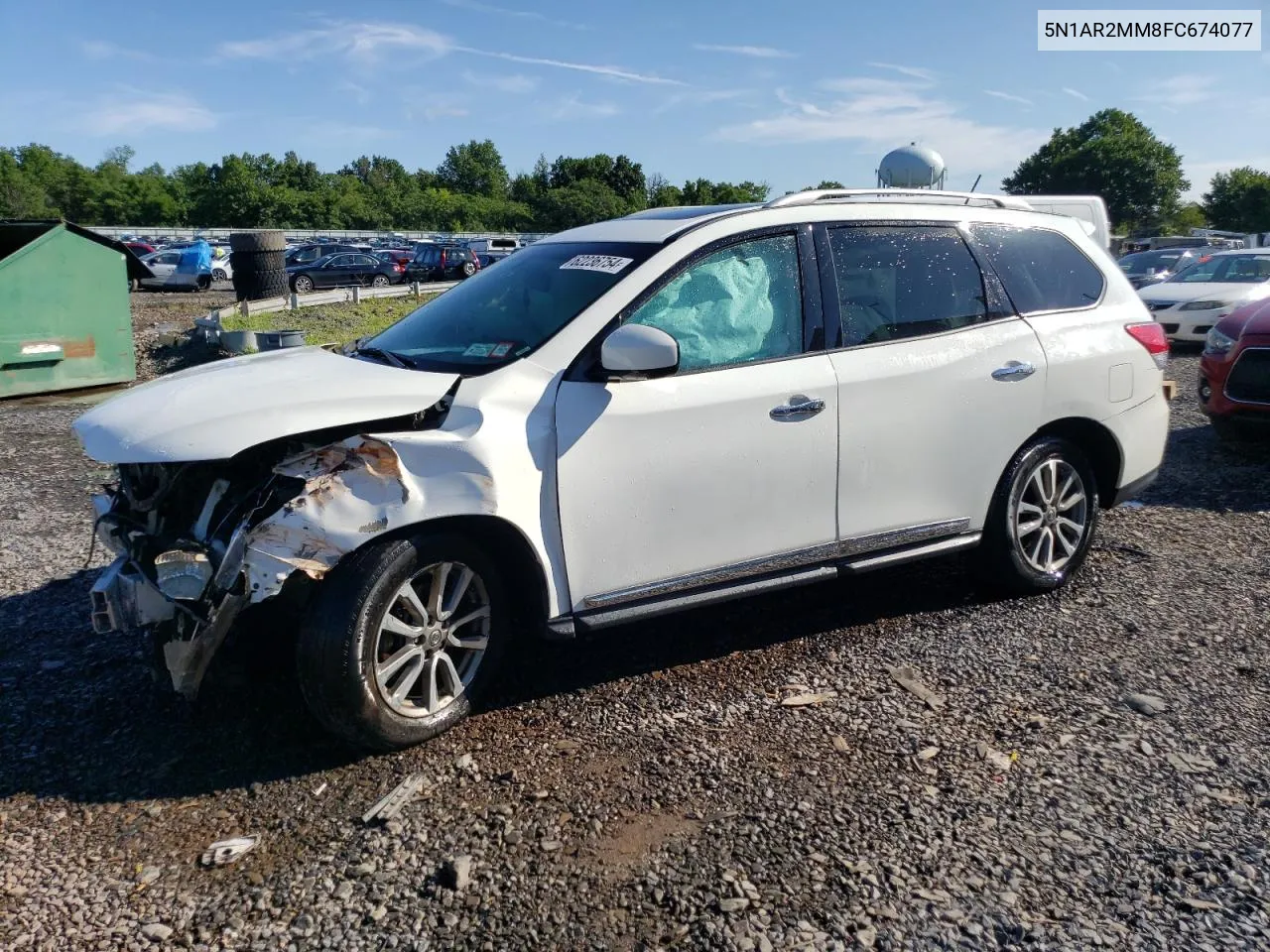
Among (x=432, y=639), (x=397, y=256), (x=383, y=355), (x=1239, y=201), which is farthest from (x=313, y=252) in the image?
(x=1239, y=201)

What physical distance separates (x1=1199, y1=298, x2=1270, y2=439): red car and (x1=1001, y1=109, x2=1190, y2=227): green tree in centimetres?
8757

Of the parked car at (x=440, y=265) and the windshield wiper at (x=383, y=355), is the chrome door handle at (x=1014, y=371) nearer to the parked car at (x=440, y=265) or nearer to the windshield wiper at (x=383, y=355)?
the windshield wiper at (x=383, y=355)

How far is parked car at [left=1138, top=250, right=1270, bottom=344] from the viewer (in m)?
14.8

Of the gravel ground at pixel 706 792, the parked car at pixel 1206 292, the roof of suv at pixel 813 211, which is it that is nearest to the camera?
the gravel ground at pixel 706 792

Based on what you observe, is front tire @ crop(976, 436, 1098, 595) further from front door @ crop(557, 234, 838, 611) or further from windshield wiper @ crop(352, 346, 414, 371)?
windshield wiper @ crop(352, 346, 414, 371)

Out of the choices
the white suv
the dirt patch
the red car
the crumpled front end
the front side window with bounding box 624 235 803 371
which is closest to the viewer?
the dirt patch

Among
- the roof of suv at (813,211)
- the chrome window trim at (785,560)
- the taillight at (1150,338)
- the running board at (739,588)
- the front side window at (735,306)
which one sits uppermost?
the roof of suv at (813,211)

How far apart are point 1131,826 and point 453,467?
239cm

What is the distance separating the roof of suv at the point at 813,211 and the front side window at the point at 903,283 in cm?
10

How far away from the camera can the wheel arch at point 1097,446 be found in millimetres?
4809

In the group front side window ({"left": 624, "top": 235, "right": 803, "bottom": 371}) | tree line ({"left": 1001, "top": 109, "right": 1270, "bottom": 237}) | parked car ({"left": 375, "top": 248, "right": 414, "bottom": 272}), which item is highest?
tree line ({"left": 1001, "top": 109, "right": 1270, "bottom": 237})

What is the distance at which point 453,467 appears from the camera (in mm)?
3289

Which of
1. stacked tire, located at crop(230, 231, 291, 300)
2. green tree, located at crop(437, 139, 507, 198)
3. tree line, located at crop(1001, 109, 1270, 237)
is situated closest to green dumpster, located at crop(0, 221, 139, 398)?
stacked tire, located at crop(230, 231, 291, 300)

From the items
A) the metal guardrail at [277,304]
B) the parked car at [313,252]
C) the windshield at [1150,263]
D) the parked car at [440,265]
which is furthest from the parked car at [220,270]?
the windshield at [1150,263]
